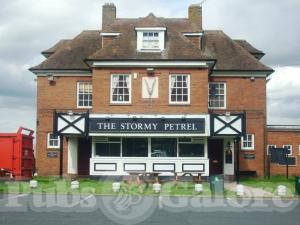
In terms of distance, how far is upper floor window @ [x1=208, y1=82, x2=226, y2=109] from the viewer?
36469 mm

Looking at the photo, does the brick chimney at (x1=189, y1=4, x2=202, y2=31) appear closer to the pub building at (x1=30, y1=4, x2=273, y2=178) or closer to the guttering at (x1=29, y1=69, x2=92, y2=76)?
the pub building at (x1=30, y1=4, x2=273, y2=178)

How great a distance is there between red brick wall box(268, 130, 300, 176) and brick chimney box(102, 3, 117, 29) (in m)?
13.7

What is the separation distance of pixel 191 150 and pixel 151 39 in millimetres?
7094

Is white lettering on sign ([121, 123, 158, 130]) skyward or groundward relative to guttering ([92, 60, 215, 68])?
groundward

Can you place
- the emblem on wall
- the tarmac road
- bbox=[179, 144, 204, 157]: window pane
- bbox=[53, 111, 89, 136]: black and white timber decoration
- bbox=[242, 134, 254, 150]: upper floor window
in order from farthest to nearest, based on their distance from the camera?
bbox=[242, 134, 254, 150]: upper floor window → the emblem on wall → bbox=[179, 144, 204, 157]: window pane → bbox=[53, 111, 89, 136]: black and white timber decoration → the tarmac road

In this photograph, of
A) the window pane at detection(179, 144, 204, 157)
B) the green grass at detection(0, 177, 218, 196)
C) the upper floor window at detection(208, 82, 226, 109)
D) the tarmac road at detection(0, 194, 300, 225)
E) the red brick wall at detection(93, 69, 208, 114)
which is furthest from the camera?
the upper floor window at detection(208, 82, 226, 109)

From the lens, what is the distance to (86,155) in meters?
35.4

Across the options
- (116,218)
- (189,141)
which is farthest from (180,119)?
(116,218)

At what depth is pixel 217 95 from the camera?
36.6 meters

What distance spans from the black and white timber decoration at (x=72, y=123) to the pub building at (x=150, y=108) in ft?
→ 0.19

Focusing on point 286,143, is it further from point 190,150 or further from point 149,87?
point 149,87

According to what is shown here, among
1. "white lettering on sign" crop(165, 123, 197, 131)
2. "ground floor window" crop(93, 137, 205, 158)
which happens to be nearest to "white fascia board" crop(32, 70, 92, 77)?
"ground floor window" crop(93, 137, 205, 158)

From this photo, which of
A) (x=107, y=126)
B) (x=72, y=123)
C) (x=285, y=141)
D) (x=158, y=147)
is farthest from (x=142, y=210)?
(x=285, y=141)

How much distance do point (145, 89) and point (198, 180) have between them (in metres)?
6.88
